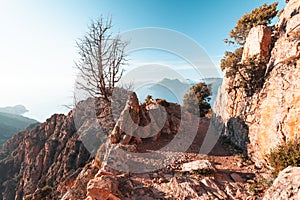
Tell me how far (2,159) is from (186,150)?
291ft

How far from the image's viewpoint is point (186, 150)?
31.5ft

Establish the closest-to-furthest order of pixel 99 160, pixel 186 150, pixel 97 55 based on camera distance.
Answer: pixel 99 160
pixel 186 150
pixel 97 55

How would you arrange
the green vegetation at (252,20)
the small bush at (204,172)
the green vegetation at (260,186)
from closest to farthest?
1. the green vegetation at (260,186)
2. the small bush at (204,172)
3. the green vegetation at (252,20)

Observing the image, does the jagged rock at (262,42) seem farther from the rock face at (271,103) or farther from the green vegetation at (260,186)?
the green vegetation at (260,186)

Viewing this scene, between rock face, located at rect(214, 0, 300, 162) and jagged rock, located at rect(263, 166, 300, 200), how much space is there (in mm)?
3132

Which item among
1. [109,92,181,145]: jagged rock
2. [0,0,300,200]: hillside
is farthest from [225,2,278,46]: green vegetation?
[109,92,181,145]: jagged rock

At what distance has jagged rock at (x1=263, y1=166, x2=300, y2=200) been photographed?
339 cm

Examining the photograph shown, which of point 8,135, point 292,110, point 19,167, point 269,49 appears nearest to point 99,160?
point 292,110

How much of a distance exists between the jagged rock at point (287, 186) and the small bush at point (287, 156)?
5.89 ft

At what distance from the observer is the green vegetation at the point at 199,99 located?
23423 mm

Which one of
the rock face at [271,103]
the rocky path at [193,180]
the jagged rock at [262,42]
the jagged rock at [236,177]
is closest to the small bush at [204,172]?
the rocky path at [193,180]

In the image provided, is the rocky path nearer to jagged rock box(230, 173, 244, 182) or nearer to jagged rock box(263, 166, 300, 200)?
jagged rock box(230, 173, 244, 182)

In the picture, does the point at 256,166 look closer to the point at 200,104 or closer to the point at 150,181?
the point at 150,181

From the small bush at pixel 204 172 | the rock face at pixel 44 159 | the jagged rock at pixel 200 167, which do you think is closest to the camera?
Answer: the small bush at pixel 204 172
